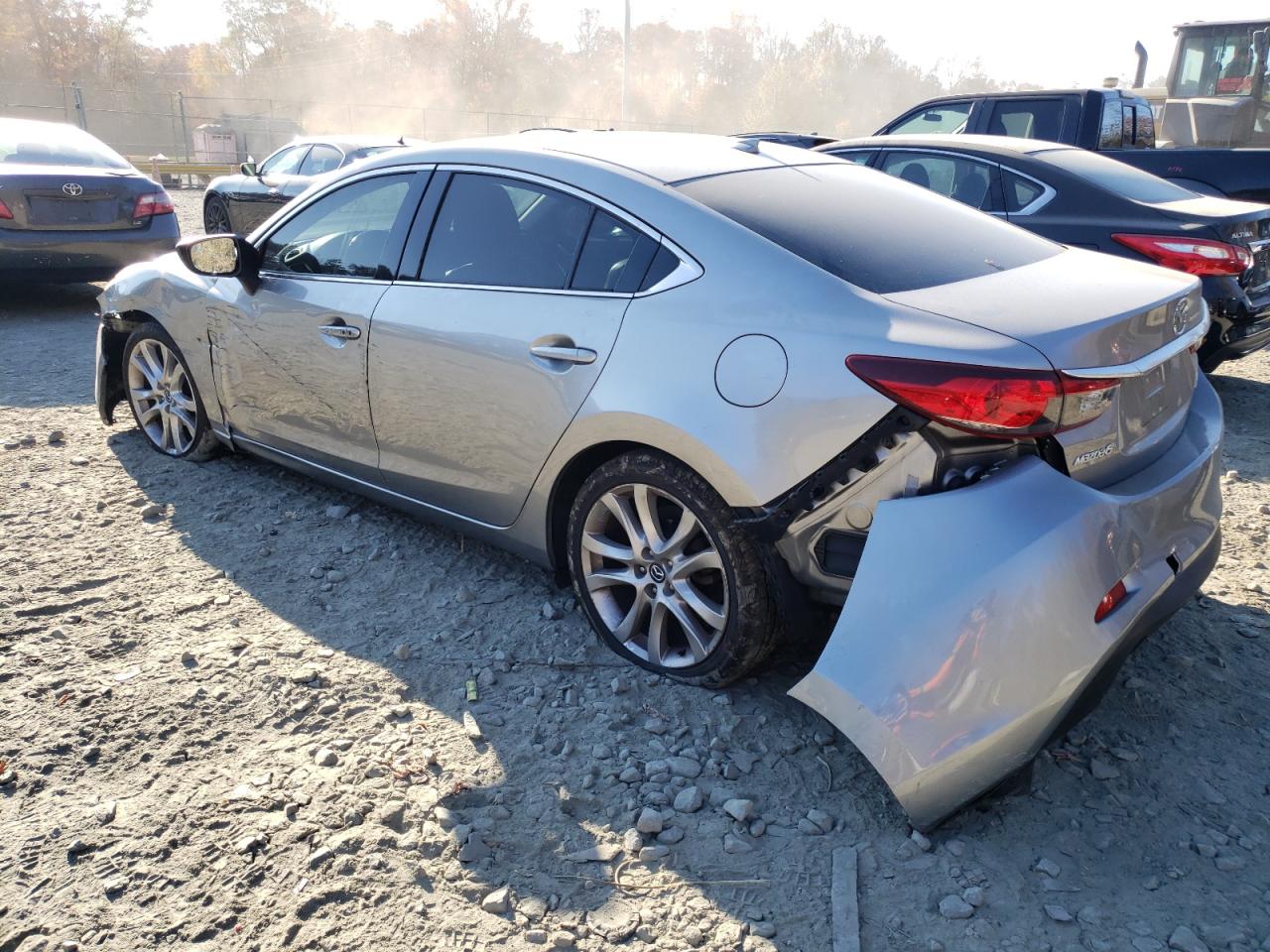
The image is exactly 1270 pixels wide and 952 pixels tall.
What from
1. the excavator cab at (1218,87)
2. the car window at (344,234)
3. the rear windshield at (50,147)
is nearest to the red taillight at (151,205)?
the rear windshield at (50,147)

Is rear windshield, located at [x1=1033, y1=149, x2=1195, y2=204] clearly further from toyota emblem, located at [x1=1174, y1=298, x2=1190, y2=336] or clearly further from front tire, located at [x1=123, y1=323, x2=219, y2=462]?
front tire, located at [x1=123, y1=323, x2=219, y2=462]

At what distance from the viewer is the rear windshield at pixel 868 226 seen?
9.02ft

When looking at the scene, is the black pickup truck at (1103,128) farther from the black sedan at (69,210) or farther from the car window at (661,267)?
the black sedan at (69,210)

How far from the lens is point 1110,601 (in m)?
2.33

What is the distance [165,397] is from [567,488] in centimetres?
275

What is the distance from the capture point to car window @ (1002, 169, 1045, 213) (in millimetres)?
6191

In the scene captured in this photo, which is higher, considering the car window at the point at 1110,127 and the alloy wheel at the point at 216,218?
the car window at the point at 1110,127

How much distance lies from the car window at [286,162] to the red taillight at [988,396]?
1112 cm

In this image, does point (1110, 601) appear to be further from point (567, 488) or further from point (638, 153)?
point (638, 153)

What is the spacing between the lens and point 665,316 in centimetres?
285

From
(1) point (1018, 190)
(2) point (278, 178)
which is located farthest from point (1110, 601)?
(2) point (278, 178)

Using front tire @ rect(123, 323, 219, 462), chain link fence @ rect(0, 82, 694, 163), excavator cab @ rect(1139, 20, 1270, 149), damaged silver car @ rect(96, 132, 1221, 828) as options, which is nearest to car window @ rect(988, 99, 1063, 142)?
excavator cab @ rect(1139, 20, 1270, 149)

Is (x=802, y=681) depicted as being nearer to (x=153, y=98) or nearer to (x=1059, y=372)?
(x=1059, y=372)

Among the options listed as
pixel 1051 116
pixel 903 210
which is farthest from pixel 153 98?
pixel 903 210
